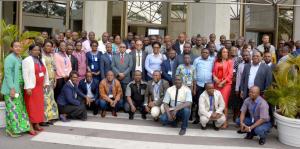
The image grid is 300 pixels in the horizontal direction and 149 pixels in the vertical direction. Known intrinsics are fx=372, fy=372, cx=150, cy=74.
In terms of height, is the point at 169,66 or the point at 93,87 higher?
the point at 169,66

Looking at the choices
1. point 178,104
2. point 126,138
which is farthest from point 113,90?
point 126,138

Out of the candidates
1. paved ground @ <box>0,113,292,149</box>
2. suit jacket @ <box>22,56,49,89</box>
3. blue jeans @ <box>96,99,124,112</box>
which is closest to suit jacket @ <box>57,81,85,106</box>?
paved ground @ <box>0,113,292,149</box>

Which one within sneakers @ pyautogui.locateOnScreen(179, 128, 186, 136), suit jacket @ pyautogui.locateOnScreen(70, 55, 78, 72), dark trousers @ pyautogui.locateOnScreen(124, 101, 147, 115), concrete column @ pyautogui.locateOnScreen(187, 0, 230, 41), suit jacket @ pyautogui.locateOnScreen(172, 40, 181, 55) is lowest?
sneakers @ pyautogui.locateOnScreen(179, 128, 186, 136)

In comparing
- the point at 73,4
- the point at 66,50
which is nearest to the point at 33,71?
the point at 66,50

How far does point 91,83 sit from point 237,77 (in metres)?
3.62

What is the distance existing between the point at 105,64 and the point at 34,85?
2.52m

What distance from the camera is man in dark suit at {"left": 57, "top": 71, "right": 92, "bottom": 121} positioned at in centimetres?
875

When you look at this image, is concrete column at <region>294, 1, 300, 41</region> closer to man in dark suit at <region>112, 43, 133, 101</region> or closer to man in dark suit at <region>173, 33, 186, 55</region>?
man in dark suit at <region>173, 33, 186, 55</region>

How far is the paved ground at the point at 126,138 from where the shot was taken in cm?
705

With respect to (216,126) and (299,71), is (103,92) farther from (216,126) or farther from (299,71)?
(299,71)

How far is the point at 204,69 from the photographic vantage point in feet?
28.9

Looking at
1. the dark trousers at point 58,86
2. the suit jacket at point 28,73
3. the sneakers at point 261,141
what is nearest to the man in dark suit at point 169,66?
the dark trousers at point 58,86

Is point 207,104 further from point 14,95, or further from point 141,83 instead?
point 14,95

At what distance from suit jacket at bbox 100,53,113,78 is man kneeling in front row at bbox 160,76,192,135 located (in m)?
2.02
